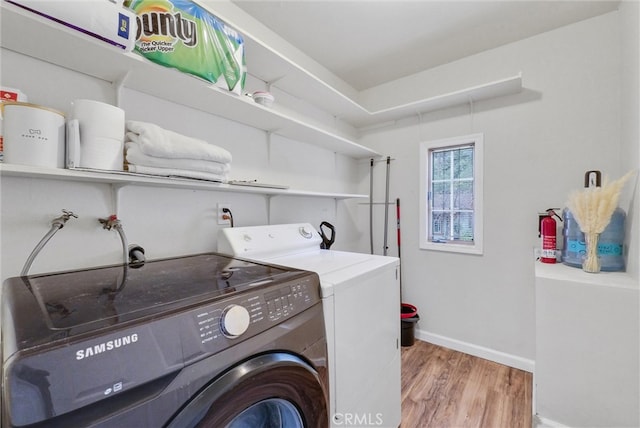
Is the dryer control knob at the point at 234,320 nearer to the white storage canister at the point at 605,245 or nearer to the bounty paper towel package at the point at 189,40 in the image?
the bounty paper towel package at the point at 189,40

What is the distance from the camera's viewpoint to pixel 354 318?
1177 mm

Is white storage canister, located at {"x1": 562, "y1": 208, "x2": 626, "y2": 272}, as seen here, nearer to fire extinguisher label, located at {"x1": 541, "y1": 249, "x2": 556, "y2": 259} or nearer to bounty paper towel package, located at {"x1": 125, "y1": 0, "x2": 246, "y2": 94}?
fire extinguisher label, located at {"x1": 541, "y1": 249, "x2": 556, "y2": 259}

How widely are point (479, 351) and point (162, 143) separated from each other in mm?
2918

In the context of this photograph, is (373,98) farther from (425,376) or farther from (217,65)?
(425,376)

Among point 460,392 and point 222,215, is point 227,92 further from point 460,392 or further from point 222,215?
point 460,392

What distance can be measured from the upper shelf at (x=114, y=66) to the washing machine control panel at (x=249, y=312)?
1028 millimetres

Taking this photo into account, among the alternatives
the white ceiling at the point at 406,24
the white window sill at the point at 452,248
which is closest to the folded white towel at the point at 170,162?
the white ceiling at the point at 406,24

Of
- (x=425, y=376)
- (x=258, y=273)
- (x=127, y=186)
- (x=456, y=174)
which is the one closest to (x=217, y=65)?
(x=127, y=186)

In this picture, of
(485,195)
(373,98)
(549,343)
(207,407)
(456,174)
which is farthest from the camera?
(373,98)

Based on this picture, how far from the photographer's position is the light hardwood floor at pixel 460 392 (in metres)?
1.67

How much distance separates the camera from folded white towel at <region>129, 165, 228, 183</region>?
1.05 metres

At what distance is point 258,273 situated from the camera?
3.51 ft

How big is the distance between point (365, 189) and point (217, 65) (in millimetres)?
2128

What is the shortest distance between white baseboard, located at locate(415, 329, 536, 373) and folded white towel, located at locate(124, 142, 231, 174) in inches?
99.4
